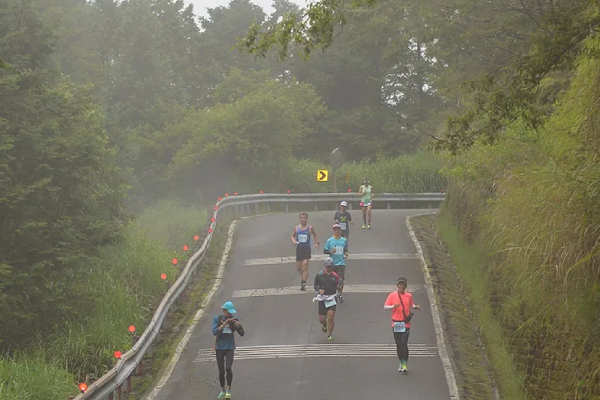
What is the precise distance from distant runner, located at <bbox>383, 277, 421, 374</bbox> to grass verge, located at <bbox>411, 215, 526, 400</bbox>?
0.95 metres

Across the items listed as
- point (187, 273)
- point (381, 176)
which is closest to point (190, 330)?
point (187, 273)

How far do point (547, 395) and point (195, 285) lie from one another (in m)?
11.7

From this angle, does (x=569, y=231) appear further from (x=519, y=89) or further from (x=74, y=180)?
(x=74, y=180)

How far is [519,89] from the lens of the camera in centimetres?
1195

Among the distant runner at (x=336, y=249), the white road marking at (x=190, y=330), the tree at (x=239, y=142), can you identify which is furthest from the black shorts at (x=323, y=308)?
the tree at (x=239, y=142)

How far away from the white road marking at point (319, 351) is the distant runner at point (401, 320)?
1116 mm

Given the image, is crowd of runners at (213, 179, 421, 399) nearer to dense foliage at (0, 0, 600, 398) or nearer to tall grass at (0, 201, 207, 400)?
dense foliage at (0, 0, 600, 398)

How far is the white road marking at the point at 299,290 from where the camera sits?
72.0 ft

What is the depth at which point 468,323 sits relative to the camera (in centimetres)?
1919

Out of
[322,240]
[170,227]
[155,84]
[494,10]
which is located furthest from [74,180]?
[155,84]

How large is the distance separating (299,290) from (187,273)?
106 inches

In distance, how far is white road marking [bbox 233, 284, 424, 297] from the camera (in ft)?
72.0

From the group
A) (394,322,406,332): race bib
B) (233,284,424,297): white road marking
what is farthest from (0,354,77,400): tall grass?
(233,284,424,297): white road marking

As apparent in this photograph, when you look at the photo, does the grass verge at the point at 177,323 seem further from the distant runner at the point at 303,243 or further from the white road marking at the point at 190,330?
the distant runner at the point at 303,243
